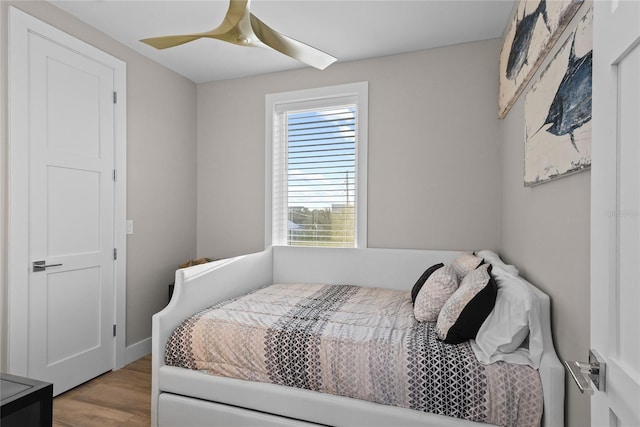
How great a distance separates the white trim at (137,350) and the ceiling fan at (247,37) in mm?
2365

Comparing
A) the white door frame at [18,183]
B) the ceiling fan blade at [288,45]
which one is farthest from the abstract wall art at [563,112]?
the white door frame at [18,183]

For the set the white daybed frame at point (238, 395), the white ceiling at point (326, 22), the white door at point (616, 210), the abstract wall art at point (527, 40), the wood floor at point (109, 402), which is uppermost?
the white ceiling at point (326, 22)

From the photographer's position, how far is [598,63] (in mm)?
794

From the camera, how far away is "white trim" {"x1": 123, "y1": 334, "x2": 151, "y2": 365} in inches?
115

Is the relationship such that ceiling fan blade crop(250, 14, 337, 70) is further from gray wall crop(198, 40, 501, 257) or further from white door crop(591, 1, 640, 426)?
white door crop(591, 1, 640, 426)

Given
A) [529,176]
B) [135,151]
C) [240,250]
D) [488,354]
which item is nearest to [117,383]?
[240,250]

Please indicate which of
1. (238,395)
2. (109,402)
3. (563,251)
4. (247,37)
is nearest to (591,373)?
(563,251)

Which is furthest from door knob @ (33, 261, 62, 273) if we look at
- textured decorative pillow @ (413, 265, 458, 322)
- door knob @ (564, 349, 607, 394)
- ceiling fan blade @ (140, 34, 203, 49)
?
door knob @ (564, 349, 607, 394)

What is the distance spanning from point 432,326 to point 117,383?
2.26 metres

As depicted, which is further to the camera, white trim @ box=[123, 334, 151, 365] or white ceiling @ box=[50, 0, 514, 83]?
white trim @ box=[123, 334, 151, 365]

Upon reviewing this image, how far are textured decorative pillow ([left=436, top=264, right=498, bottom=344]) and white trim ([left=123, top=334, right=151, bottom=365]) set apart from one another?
8.26 feet

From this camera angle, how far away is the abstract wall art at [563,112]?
3.82 ft

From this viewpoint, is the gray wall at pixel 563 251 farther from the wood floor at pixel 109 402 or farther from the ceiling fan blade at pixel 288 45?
the wood floor at pixel 109 402

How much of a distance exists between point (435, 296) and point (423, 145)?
143 cm
